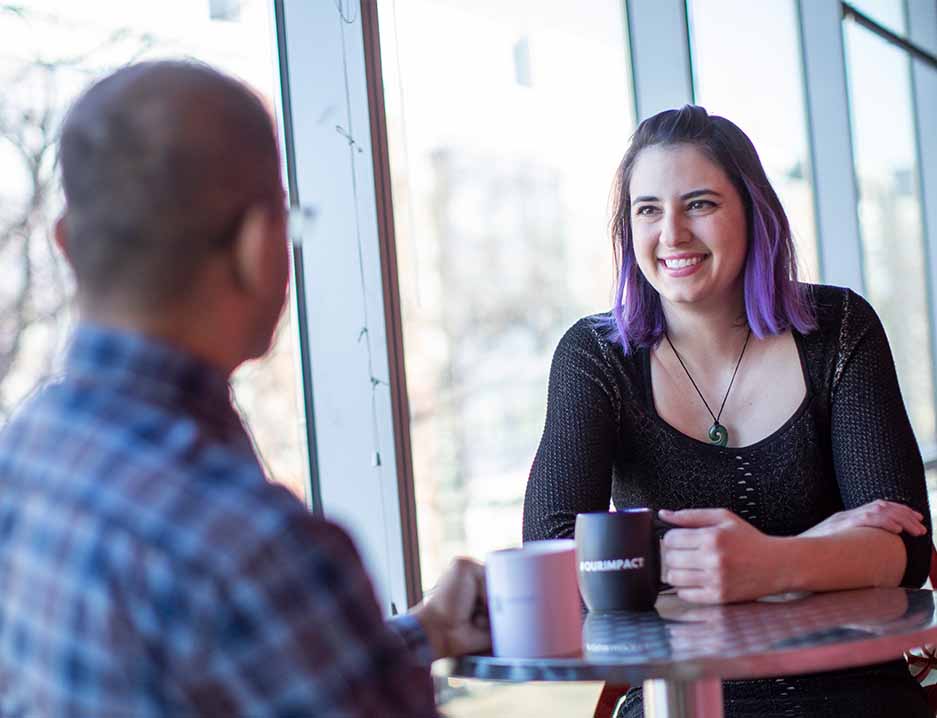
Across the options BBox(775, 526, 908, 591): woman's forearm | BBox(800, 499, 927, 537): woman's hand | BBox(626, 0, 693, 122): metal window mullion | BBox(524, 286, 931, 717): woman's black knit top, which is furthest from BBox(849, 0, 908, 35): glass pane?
BBox(775, 526, 908, 591): woman's forearm

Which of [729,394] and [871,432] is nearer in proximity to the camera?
[871,432]

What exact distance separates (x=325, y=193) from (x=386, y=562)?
0.64 meters

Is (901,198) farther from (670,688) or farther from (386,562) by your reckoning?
(670,688)

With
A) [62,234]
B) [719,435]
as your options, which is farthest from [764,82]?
[62,234]

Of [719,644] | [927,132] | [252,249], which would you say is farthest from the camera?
[927,132]

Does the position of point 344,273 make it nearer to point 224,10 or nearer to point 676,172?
point 224,10

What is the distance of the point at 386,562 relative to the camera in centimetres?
201

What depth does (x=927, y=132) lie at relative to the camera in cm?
620

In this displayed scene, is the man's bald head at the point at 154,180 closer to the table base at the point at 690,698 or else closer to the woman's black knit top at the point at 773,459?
the table base at the point at 690,698

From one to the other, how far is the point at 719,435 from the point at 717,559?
0.51m

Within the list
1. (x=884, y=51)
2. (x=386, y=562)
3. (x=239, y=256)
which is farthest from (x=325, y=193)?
(x=884, y=51)

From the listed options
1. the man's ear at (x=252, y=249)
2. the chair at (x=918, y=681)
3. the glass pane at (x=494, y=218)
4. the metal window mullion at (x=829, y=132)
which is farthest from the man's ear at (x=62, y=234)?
the metal window mullion at (x=829, y=132)

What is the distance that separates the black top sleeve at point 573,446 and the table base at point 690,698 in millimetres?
451

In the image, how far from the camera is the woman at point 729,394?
1606 mm
